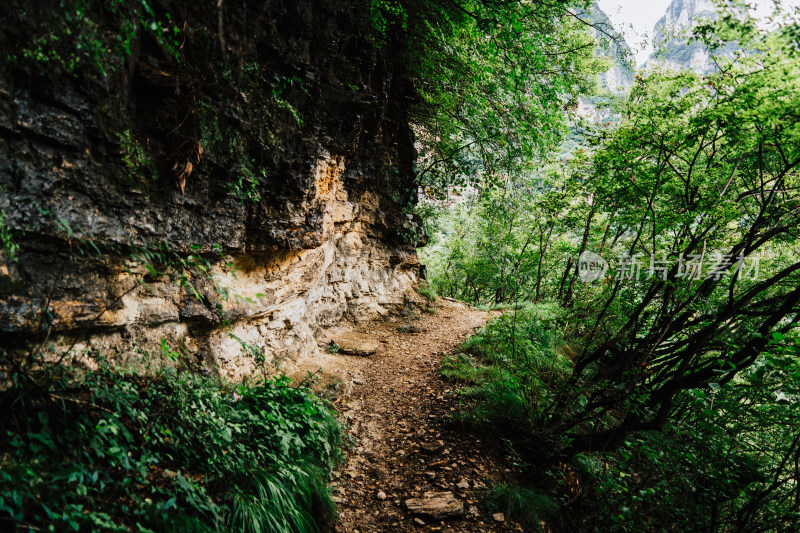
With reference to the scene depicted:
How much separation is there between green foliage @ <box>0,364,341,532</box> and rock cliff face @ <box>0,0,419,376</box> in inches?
27.5

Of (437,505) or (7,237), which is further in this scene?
(437,505)

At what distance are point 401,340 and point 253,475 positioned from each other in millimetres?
6548

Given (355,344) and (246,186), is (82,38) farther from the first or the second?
(355,344)

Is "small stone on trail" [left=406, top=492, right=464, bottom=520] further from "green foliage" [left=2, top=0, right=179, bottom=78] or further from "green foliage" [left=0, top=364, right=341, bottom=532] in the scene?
"green foliage" [left=2, top=0, right=179, bottom=78]

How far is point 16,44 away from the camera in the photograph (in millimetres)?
2893

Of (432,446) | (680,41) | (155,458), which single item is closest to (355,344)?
(432,446)

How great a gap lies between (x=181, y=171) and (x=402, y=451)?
15.6 ft

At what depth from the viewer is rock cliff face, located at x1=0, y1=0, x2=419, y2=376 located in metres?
3.19

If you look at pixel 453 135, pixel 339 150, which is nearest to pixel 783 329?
pixel 339 150

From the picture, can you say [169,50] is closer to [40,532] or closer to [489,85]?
[40,532]

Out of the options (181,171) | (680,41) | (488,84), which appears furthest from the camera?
(488,84)

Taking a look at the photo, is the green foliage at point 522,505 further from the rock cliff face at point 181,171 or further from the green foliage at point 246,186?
the green foliage at point 246,186

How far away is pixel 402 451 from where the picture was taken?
5289mm

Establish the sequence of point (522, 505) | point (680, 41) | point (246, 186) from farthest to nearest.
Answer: point (680, 41), point (246, 186), point (522, 505)
